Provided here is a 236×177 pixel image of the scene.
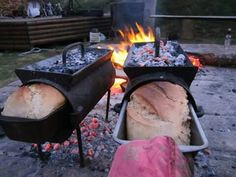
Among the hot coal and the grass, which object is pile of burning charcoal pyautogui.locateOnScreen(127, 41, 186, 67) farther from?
the grass

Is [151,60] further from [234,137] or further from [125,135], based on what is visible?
[234,137]

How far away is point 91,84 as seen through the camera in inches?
98.0

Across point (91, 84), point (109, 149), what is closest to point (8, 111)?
point (91, 84)

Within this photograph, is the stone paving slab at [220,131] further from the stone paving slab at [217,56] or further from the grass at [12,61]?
the grass at [12,61]

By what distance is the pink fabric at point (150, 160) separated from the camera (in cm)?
126

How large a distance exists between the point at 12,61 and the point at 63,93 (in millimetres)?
5887

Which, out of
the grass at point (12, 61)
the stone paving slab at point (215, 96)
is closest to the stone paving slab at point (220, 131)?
the stone paving slab at point (215, 96)

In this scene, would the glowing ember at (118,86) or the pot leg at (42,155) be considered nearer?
the pot leg at (42,155)

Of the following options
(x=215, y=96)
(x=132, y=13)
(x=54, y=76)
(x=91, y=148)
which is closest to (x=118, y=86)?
(x=215, y=96)

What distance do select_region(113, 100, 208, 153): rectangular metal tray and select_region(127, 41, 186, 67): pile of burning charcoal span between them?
0.42 meters

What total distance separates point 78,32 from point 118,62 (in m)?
4.84

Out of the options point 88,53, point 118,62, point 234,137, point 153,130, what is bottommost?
point 234,137

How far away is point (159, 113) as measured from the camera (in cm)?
181

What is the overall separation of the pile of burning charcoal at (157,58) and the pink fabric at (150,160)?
0.86 metres
